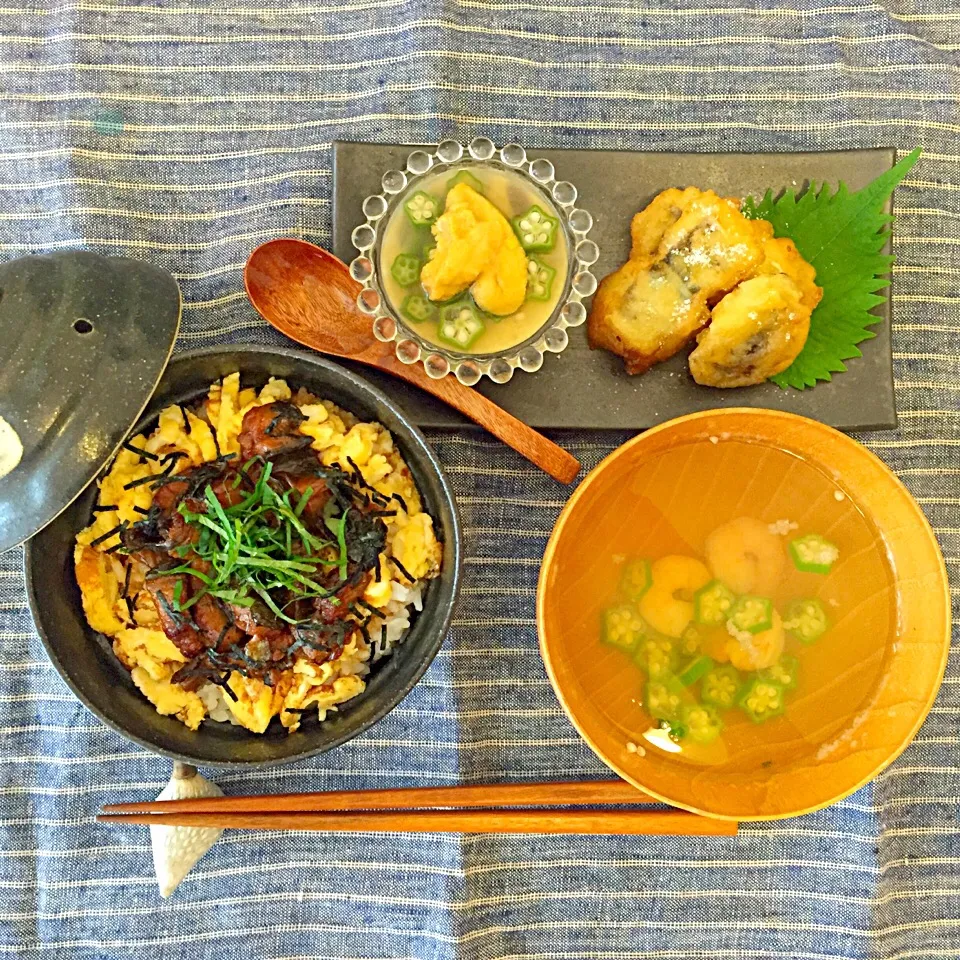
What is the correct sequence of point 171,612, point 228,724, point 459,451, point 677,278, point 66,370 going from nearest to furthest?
point 66,370
point 171,612
point 228,724
point 677,278
point 459,451

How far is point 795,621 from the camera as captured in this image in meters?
1.86

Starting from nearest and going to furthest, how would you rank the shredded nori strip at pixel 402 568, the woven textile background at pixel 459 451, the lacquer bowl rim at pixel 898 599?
the lacquer bowl rim at pixel 898 599 → the shredded nori strip at pixel 402 568 → the woven textile background at pixel 459 451

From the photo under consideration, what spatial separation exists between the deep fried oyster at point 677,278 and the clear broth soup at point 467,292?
14cm

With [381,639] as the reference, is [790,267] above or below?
above

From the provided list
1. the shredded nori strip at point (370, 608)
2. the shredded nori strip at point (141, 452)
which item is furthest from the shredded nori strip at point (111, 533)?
the shredded nori strip at point (370, 608)

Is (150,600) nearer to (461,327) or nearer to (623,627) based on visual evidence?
(461,327)

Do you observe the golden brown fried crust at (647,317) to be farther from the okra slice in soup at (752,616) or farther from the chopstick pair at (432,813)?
the chopstick pair at (432,813)

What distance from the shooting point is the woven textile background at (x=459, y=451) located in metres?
2.05

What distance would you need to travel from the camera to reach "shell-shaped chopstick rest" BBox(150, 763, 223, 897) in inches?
76.9

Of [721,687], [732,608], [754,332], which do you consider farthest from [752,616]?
[754,332]

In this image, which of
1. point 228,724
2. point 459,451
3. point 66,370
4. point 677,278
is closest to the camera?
point 66,370

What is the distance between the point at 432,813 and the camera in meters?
1.94

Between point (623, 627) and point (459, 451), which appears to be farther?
point (459, 451)

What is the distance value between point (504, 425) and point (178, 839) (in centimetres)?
121
